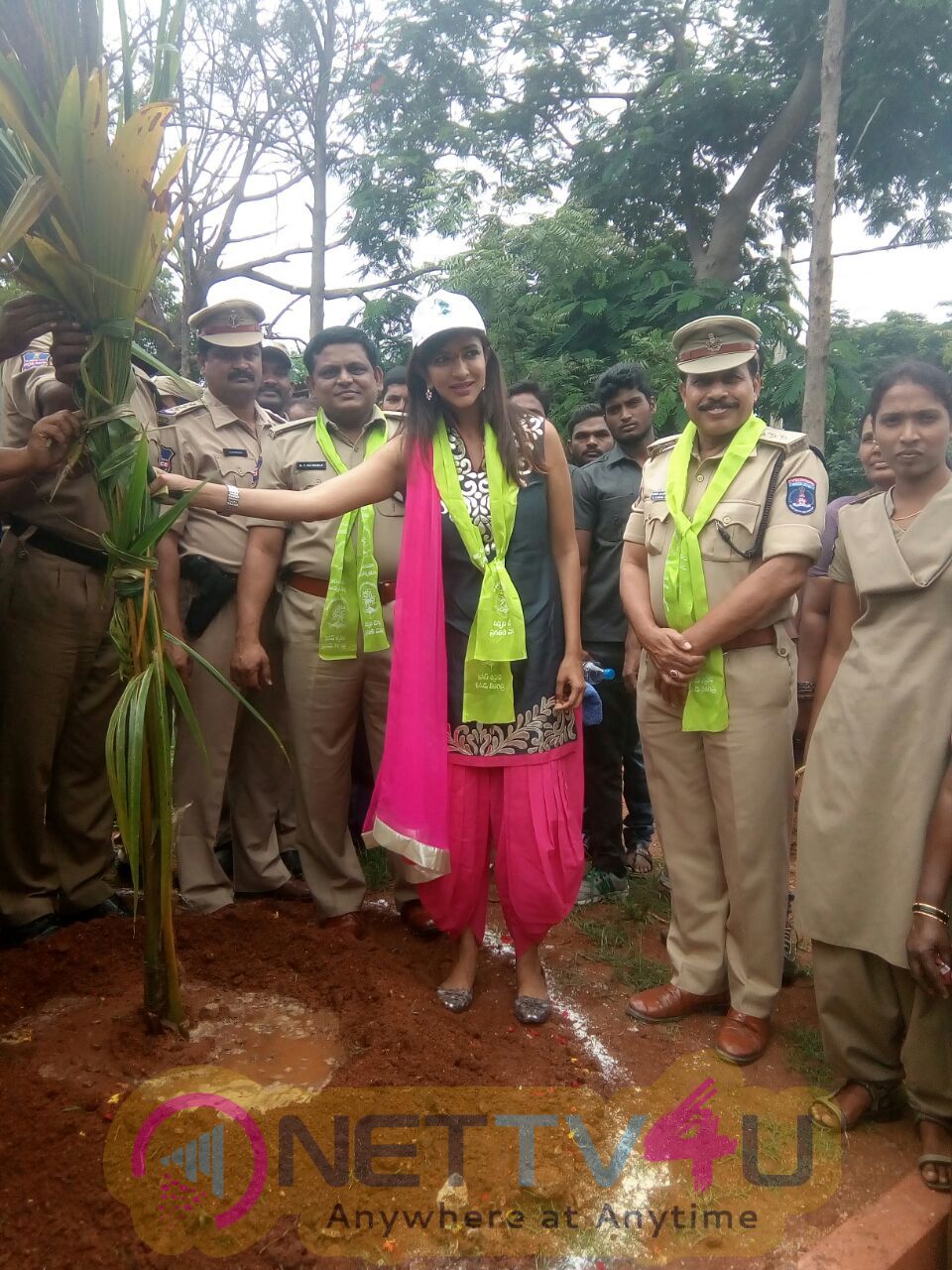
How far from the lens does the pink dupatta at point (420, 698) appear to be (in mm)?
2691

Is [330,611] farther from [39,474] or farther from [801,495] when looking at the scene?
[801,495]

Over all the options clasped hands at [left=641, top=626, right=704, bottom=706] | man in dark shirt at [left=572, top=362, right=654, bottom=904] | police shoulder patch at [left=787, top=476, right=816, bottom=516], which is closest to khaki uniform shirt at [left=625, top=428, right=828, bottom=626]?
police shoulder patch at [left=787, top=476, right=816, bottom=516]

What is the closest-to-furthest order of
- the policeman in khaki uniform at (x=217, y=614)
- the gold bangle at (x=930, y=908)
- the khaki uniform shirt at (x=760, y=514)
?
the gold bangle at (x=930, y=908) < the khaki uniform shirt at (x=760, y=514) < the policeman in khaki uniform at (x=217, y=614)

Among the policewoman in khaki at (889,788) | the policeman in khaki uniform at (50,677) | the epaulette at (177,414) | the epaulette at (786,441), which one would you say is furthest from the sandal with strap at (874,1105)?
the epaulette at (177,414)

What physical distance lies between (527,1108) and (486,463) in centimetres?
173

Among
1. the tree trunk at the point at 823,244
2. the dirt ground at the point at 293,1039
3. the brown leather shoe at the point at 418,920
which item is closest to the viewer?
the dirt ground at the point at 293,1039

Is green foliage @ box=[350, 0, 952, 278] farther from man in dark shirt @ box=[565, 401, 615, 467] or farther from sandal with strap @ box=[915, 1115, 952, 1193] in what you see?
sandal with strap @ box=[915, 1115, 952, 1193]

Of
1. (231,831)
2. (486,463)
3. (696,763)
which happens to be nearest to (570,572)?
(486,463)

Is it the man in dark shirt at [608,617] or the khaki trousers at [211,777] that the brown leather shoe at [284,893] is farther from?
the man in dark shirt at [608,617]

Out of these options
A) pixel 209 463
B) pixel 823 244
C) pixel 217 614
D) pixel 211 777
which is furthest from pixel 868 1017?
pixel 823 244

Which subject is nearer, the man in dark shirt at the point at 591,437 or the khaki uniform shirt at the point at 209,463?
the khaki uniform shirt at the point at 209,463

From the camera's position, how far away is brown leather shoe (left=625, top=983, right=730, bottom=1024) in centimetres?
281

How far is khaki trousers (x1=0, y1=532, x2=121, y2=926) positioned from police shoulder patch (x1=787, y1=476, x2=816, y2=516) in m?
2.11

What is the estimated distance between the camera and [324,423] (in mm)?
3336
